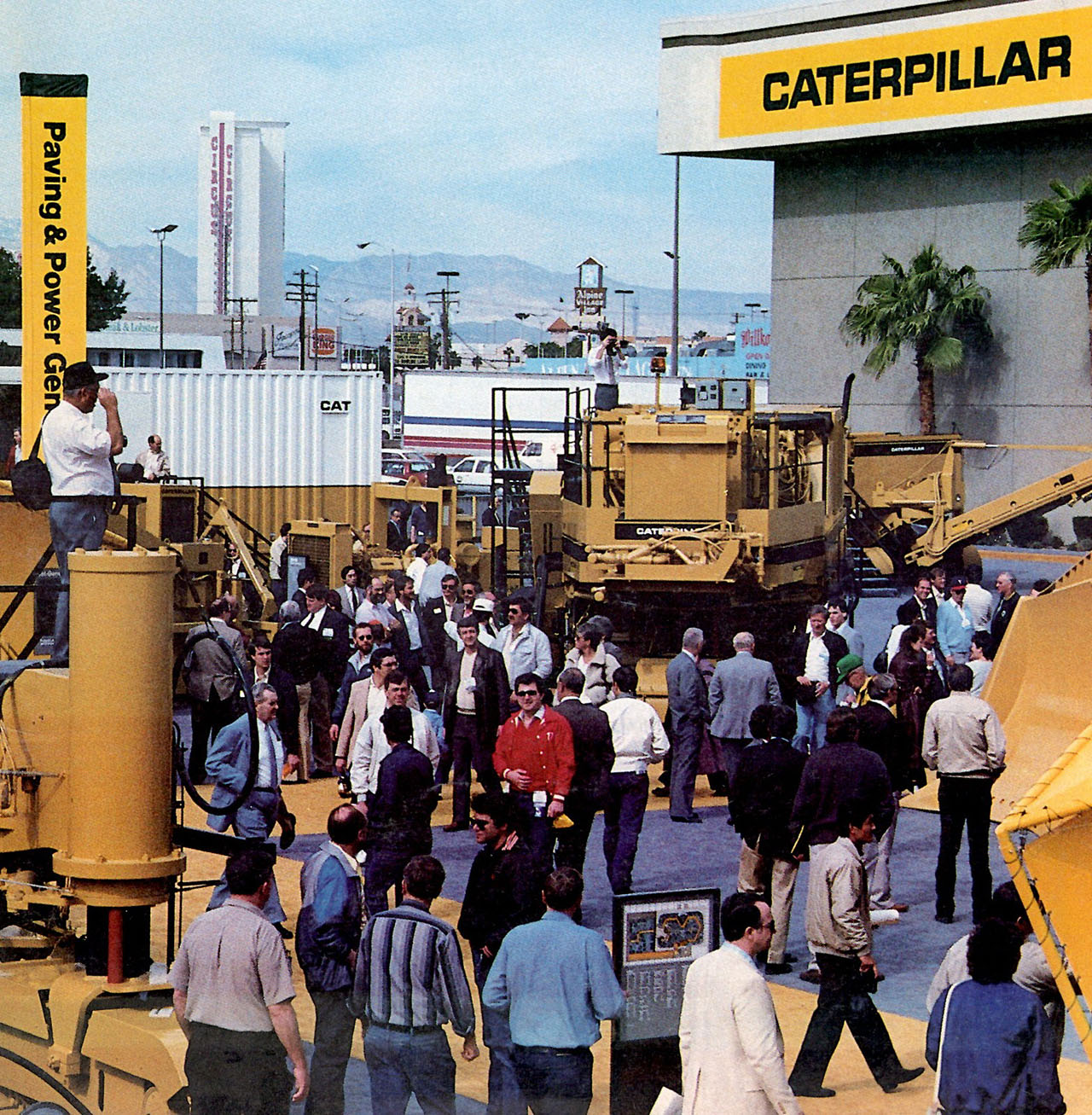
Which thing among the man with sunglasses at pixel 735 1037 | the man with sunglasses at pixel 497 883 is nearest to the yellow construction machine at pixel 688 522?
the man with sunglasses at pixel 497 883

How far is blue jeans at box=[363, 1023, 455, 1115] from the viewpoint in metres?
6.76

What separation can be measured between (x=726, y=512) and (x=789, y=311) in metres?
25.6

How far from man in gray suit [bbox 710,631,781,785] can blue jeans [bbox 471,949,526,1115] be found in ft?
20.2

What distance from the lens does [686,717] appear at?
44.0ft

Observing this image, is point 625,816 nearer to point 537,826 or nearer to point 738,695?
point 537,826

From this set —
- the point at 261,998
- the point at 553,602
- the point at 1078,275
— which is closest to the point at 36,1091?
the point at 261,998

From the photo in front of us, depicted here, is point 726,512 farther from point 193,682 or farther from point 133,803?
point 133,803

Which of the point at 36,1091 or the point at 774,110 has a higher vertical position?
the point at 774,110

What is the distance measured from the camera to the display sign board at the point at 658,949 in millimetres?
7508

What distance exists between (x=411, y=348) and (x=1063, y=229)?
17126mm

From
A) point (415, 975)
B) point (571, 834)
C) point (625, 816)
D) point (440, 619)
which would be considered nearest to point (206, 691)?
point (415, 975)

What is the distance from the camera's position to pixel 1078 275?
122ft

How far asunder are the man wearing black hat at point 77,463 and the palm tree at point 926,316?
106ft

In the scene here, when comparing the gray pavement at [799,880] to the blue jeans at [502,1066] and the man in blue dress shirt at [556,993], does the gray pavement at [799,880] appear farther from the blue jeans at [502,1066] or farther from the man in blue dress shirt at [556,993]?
the man in blue dress shirt at [556,993]
